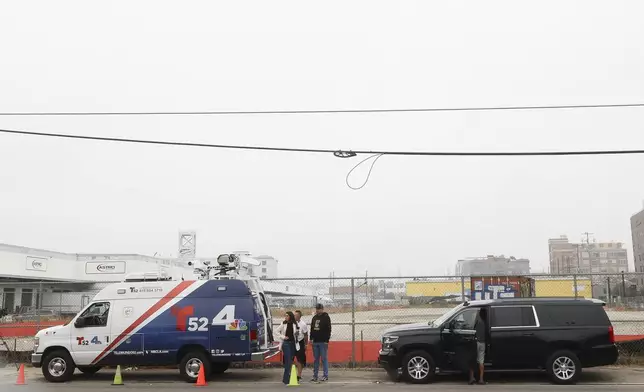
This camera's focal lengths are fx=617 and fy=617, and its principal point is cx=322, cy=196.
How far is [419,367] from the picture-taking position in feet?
44.6

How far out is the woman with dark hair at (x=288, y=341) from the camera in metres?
13.8

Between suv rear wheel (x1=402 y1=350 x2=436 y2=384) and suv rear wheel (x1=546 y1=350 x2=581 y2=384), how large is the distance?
2507 mm

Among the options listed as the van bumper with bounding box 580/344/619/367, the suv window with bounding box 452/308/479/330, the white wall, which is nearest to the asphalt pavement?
the van bumper with bounding box 580/344/619/367

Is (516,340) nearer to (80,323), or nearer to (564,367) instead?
(564,367)

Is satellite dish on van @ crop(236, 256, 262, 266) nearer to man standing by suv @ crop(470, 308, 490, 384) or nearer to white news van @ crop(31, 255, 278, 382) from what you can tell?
white news van @ crop(31, 255, 278, 382)

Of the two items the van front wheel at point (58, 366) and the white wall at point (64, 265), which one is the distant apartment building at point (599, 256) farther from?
the van front wheel at point (58, 366)

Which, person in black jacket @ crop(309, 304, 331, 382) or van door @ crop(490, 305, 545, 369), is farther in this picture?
person in black jacket @ crop(309, 304, 331, 382)

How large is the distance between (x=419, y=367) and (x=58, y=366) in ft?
27.7

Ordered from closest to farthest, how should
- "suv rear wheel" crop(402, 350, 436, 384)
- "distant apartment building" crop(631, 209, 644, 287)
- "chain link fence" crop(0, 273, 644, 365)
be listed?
"suv rear wheel" crop(402, 350, 436, 384) → "chain link fence" crop(0, 273, 644, 365) → "distant apartment building" crop(631, 209, 644, 287)

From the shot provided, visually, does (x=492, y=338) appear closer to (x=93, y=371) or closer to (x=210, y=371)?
(x=210, y=371)

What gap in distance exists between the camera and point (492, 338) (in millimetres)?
13531

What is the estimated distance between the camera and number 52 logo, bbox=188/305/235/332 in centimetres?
1411

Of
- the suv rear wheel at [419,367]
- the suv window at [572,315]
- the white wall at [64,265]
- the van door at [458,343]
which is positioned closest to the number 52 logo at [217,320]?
the suv rear wheel at [419,367]

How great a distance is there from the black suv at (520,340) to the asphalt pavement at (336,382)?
425 millimetres
